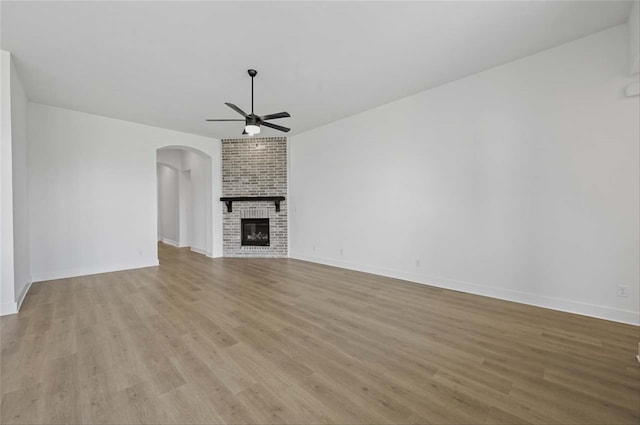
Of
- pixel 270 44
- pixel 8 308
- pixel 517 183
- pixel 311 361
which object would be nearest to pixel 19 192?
pixel 8 308

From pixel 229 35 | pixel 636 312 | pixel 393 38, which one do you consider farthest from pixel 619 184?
pixel 229 35

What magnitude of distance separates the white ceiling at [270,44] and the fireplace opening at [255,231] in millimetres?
3351

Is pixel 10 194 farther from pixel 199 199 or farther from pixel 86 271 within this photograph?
pixel 199 199

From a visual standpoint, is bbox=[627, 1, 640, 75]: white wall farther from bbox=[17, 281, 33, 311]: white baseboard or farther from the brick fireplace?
bbox=[17, 281, 33, 311]: white baseboard

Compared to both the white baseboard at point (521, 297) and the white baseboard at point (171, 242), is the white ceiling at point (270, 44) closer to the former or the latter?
the white baseboard at point (521, 297)

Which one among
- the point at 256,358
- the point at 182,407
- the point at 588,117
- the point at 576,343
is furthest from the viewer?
the point at 588,117

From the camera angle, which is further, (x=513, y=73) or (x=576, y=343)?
(x=513, y=73)

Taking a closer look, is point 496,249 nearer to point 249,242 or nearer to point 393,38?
point 393,38

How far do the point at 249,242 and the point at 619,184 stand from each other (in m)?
6.71

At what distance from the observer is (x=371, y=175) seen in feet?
16.1

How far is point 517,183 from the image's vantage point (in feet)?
10.9

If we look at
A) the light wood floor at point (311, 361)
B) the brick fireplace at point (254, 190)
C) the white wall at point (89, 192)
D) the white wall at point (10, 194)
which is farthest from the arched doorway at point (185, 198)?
the light wood floor at point (311, 361)

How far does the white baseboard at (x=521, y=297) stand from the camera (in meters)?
2.72

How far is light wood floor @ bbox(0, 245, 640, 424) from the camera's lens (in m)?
1.58
